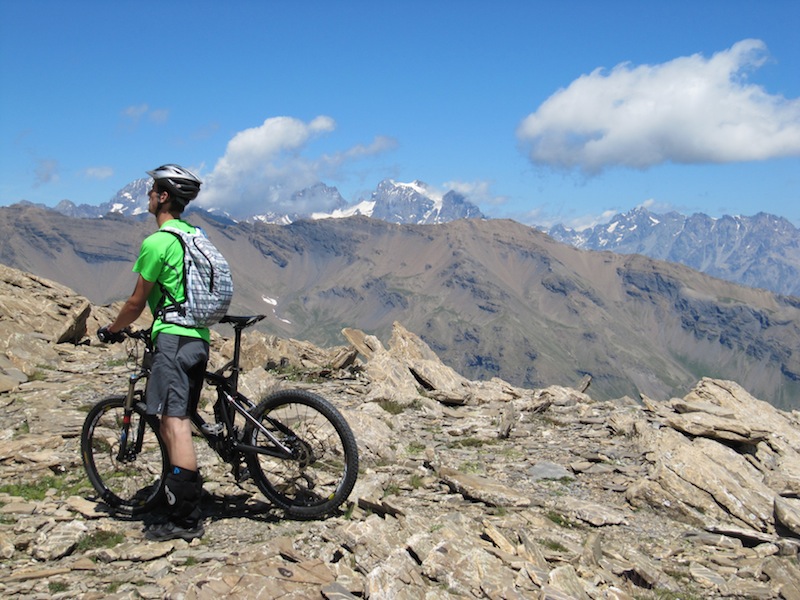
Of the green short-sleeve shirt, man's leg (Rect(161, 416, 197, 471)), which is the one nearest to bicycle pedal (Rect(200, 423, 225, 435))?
man's leg (Rect(161, 416, 197, 471))

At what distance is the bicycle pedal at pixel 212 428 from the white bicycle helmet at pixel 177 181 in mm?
3122

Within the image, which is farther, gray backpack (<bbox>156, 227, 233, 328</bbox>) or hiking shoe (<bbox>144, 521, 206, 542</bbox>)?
hiking shoe (<bbox>144, 521, 206, 542</bbox>)

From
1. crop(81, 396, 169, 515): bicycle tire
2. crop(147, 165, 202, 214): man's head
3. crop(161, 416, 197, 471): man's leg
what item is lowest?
crop(81, 396, 169, 515): bicycle tire

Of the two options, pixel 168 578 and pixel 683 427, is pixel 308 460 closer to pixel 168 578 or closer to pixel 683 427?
pixel 168 578

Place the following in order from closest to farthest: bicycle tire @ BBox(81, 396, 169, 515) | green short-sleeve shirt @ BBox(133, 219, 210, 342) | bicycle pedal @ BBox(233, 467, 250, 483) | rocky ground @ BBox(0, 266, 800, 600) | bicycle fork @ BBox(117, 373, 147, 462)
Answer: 1. rocky ground @ BBox(0, 266, 800, 600)
2. green short-sleeve shirt @ BBox(133, 219, 210, 342)
3. bicycle pedal @ BBox(233, 467, 250, 483)
4. bicycle fork @ BBox(117, 373, 147, 462)
5. bicycle tire @ BBox(81, 396, 169, 515)

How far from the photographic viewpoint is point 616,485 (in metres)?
12.3

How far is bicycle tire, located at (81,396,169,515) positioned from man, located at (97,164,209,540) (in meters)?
1.10

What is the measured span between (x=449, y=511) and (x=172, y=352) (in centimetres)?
491

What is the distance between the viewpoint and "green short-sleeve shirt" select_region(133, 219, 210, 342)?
7.85 metres

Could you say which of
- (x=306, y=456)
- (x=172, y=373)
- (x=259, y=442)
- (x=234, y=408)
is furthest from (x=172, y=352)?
(x=306, y=456)

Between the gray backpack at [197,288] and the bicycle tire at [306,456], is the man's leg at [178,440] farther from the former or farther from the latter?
the gray backpack at [197,288]

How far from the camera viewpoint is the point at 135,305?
823 cm

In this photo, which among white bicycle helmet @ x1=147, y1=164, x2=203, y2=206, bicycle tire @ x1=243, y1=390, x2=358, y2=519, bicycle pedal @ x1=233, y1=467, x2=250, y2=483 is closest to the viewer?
white bicycle helmet @ x1=147, y1=164, x2=203, y2=206

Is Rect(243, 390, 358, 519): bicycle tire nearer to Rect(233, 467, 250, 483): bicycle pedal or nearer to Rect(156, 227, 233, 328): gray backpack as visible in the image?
Rect(233, 467, 250, 483): bicycle pedal
